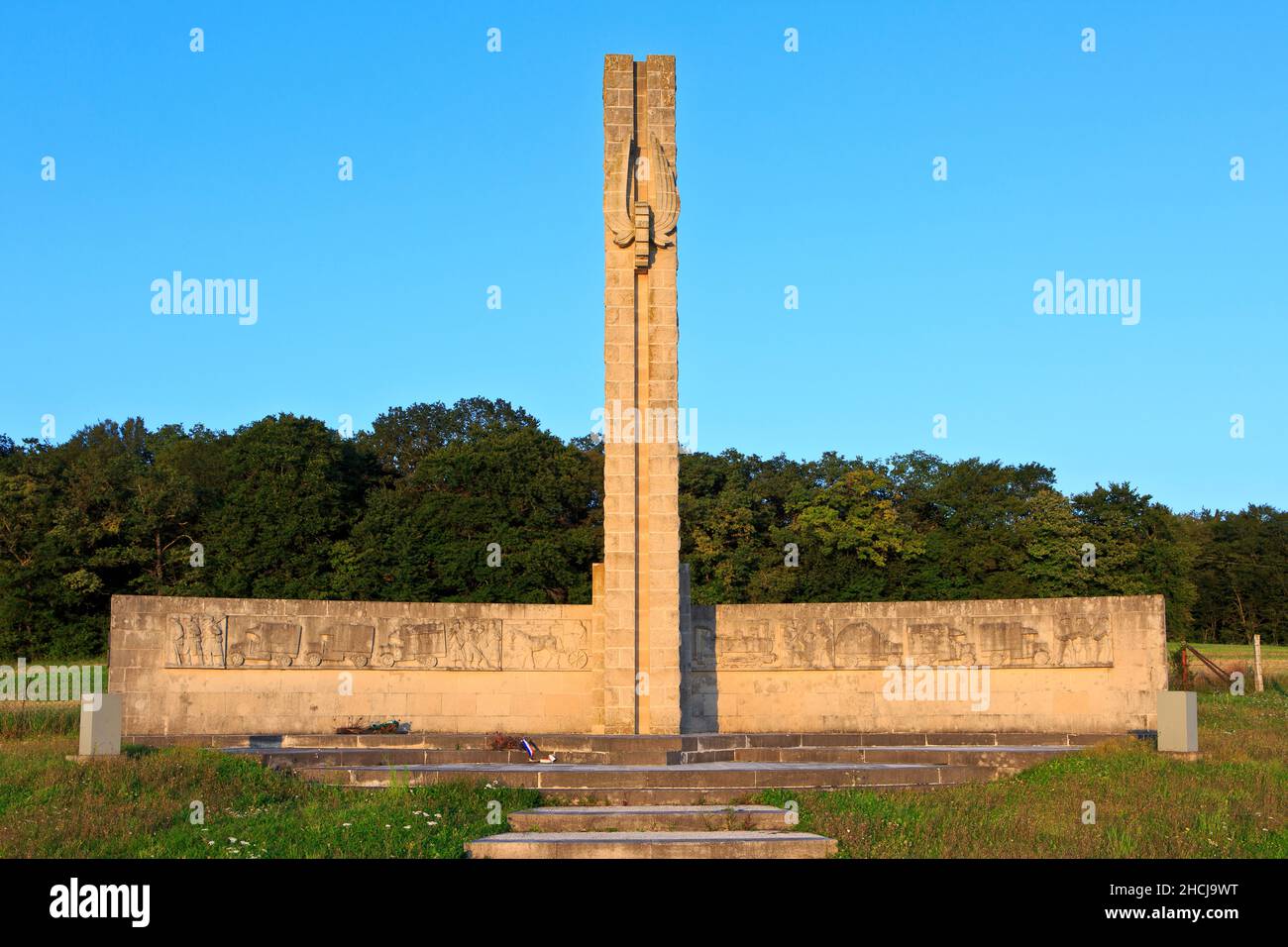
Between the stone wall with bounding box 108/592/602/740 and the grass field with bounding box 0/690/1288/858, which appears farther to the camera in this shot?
the stone wall with bounding box 108/592/602/740

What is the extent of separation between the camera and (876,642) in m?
20.0

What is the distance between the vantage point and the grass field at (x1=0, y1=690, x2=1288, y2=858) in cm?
1080

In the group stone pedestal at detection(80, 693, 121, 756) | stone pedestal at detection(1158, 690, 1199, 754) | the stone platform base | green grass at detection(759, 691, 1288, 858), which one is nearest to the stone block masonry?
the stone platform base

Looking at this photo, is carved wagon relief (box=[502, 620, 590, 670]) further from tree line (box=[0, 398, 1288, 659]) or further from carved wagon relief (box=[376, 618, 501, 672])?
tree line (box=[0, 398, 1288, 659])

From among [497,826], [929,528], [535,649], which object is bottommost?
[497,826]

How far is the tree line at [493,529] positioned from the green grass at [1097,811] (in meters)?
24.3

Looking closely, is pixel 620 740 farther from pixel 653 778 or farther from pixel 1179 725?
pixel 1179 725

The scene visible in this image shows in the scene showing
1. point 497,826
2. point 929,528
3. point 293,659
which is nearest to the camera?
point 497,826

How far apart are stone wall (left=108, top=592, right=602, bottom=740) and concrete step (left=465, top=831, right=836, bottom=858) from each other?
7637mm

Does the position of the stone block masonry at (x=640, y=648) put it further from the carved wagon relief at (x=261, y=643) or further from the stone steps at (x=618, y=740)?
the stone steps at (x=618, y=740)

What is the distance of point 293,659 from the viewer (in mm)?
19344
